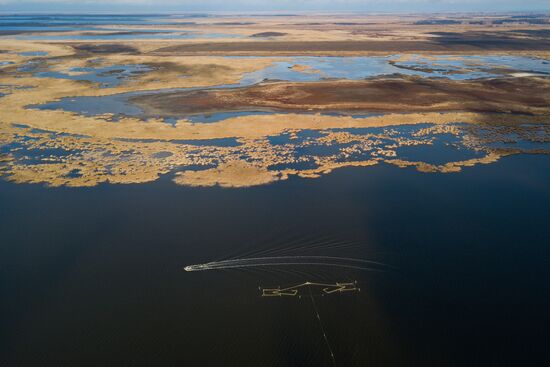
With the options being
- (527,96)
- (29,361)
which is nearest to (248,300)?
(29,361)

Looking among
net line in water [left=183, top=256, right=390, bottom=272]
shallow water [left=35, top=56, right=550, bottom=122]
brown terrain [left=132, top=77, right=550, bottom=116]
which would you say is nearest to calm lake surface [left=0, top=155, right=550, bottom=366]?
net line in water [left=183, top=256, right=390, bottom=272]

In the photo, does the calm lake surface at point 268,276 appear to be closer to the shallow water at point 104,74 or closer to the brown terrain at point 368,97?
the brown terrain at point 368,97

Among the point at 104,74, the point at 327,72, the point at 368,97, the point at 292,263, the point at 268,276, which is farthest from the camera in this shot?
the point at 327,72

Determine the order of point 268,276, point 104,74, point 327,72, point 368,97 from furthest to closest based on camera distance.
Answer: point 327,72 → point 104,74 → point 368,97 → point 268,276

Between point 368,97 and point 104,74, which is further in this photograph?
point 104,74

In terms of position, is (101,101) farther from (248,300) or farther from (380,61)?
(380,61)

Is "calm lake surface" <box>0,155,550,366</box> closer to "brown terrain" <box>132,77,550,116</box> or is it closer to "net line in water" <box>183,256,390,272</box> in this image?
"net line in water" <box>183,256,390,272</box>

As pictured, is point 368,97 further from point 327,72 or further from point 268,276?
point 268,276

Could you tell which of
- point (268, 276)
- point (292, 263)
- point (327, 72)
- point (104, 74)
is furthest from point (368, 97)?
point (104, 74)
